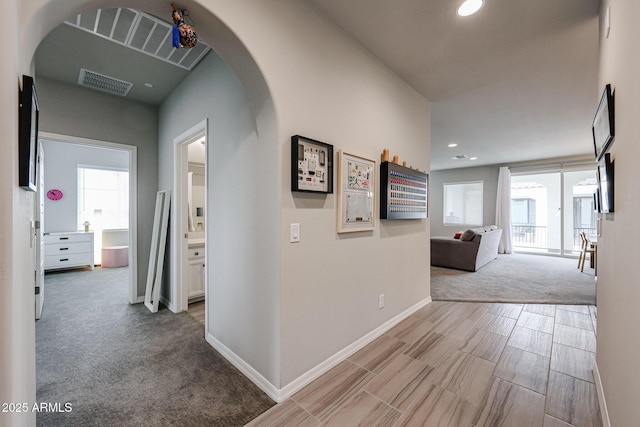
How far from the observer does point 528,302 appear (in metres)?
3.47

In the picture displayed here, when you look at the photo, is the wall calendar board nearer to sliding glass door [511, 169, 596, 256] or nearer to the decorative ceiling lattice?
the decorative ceiling lattice

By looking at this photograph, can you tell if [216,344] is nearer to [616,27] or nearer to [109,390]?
[109,390]

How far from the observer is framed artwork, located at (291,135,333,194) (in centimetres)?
172

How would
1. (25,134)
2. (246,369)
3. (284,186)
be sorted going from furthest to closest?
1. (246,369)
2. (284,186)
3. (25,134)

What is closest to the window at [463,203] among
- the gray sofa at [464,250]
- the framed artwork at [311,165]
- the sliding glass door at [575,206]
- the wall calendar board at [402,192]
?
the sliding glass door at [575,206]

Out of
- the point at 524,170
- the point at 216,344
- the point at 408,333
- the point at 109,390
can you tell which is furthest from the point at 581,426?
the point at 524,170

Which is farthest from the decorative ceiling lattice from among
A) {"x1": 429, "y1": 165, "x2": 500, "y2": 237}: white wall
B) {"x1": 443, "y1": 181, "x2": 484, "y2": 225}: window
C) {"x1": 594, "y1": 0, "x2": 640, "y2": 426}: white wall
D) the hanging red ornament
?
{"x1": 443, "y1": 181, "x2": 484, "y2": 225}: window

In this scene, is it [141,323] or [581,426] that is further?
[141,323]

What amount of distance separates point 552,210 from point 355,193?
822 centimetres

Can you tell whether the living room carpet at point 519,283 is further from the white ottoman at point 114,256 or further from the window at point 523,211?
the white ottoman at point 114,256

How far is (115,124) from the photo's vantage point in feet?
11.0

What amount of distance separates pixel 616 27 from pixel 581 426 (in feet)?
7.15

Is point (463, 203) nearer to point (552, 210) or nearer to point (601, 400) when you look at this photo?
point (552, 210)

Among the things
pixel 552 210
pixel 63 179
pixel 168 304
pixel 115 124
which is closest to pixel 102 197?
pixel 63 179
